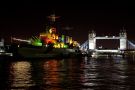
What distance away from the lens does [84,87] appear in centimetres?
1898

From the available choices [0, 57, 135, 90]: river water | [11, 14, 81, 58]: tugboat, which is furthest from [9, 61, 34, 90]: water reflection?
[11, 14, 81, 58]: tugboat

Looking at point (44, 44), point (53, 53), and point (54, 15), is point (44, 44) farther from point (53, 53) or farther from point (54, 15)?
point (54, 15)

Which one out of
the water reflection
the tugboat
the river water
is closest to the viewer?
the river water

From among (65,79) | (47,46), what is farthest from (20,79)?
(47,46)

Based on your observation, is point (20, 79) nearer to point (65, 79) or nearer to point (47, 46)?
point (65, 79)

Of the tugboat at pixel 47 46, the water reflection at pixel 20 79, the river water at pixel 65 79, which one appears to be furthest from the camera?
the tugboat at pixel 47 46

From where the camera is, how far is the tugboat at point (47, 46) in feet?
289

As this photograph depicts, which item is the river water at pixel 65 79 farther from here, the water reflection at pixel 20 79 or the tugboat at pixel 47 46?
the tugboat at pixel 47 46

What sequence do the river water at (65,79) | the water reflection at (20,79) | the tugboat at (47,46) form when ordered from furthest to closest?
the tugboat at (47,46) → the water reflection at (20,79) → the river water at (65,79)

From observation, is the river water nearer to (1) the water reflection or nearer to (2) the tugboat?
(1) the water reflection

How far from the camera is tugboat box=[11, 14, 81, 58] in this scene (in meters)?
88.1

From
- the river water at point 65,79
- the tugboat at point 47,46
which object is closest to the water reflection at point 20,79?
the river water at point 65,79

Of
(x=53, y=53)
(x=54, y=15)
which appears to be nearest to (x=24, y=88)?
(x=53, y=53)

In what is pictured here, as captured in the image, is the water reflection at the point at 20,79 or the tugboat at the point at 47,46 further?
the tugboat at the point at 47,46
